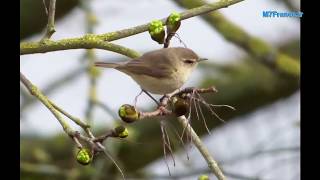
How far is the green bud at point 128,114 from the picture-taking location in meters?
2.06

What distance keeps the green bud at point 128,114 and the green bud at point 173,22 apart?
1.32 feet

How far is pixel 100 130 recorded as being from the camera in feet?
16.3

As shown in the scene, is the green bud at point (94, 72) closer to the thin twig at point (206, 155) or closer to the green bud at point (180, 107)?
the thin twig at point (206, 155)

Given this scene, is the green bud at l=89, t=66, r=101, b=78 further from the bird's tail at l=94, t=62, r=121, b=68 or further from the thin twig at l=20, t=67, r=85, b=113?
the bird's tail at l=94, t=62, r=121, b=68

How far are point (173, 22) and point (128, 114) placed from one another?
17.1 inches

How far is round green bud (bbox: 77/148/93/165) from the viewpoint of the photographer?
208 centimetres

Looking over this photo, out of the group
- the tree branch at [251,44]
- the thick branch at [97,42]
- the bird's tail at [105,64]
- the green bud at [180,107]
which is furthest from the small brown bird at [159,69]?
the tree branch at [251,44]

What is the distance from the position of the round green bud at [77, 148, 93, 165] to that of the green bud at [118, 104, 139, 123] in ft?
0.50

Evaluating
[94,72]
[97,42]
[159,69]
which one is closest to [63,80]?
[94,72]

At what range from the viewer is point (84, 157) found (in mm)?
2088

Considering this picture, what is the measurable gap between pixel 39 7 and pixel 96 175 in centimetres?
117

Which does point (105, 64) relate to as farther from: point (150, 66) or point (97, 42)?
point (97, 42)
